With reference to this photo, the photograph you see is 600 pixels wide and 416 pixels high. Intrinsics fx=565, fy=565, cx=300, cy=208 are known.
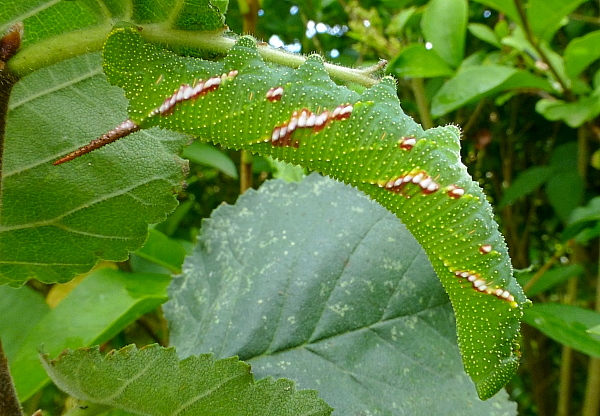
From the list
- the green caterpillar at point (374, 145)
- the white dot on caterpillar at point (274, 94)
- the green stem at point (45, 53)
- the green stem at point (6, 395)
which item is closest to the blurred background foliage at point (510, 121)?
the green caterpillar at point (374, 145)

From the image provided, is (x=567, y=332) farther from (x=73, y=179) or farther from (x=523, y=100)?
(x=523, y=100)

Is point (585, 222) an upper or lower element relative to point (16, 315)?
upper

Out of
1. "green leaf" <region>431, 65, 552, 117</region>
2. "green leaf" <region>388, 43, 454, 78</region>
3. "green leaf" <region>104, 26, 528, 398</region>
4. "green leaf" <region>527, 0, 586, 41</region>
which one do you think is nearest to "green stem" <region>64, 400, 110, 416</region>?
"green leaf" <region>104, 26, 528, 398</region>

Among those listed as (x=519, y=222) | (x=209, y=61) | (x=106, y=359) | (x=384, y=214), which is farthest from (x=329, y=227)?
(x=519, y=222)

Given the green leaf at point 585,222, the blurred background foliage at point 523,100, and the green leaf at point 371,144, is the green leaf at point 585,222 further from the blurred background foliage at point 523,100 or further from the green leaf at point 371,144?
the green leaf at point 371,144

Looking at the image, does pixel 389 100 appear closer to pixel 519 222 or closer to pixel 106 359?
pixel 106 359

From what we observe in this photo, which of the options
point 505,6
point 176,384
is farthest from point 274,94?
point 505,6

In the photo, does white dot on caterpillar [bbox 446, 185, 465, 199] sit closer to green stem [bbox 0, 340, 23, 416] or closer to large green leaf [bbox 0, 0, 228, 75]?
large green leaf [bbox 0, 0, 228, 75]
